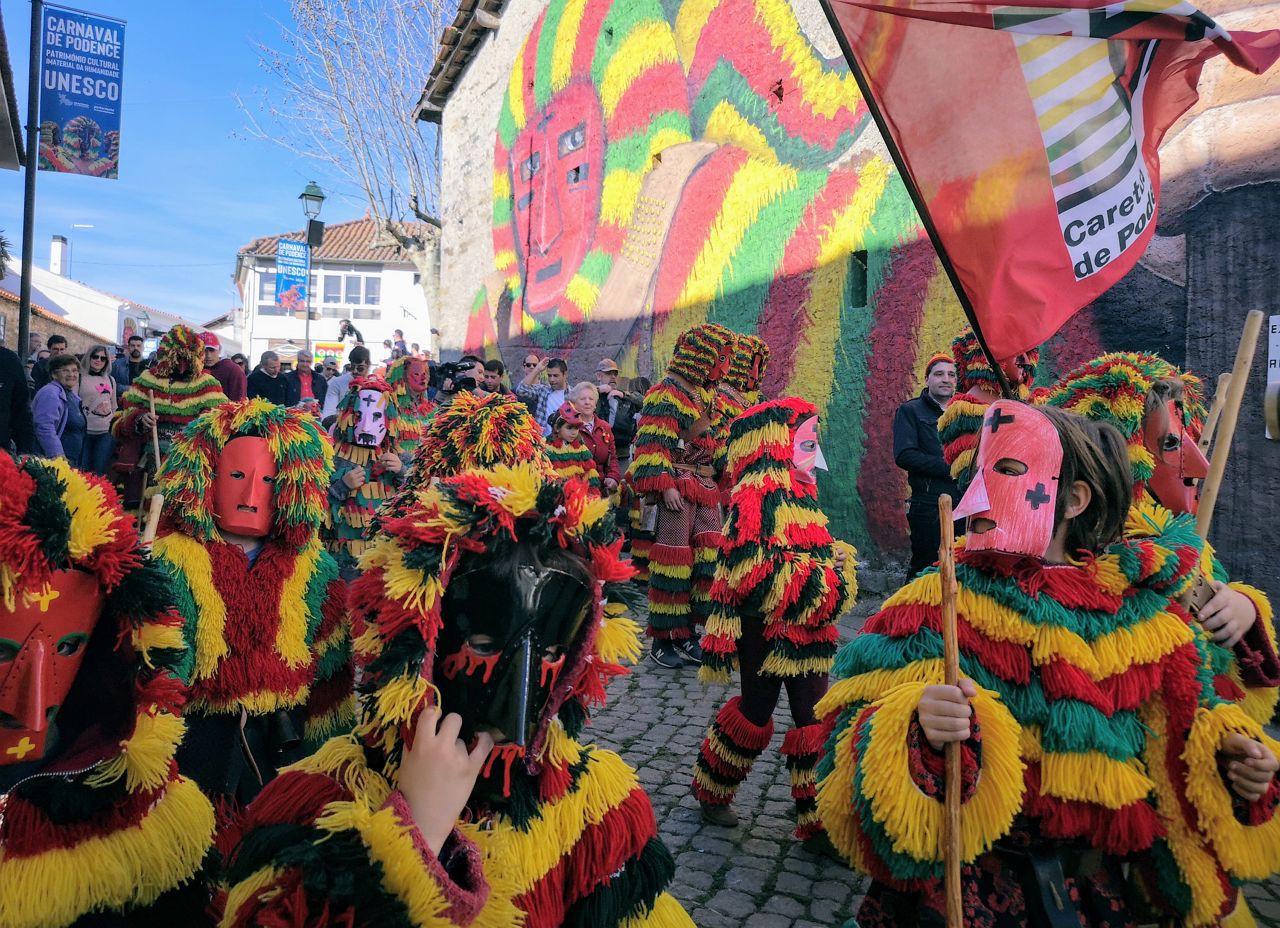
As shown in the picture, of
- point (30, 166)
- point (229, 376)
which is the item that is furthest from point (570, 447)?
point (30, 166)

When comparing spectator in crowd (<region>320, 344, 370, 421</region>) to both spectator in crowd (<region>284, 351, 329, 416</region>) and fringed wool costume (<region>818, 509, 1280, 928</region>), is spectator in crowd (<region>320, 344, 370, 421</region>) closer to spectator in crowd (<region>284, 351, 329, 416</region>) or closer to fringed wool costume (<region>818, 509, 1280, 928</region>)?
spectator in crowd (<region>284, 351, 329, 416</region>)

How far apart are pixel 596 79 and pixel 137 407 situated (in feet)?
31.2

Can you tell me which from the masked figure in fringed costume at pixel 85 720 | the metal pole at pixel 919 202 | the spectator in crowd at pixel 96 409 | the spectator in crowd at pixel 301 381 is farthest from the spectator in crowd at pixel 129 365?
the metal pole at pixel 919 202

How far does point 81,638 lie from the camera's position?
1824mm

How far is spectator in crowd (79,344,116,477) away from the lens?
9.14 m

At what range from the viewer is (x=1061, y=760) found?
1.83 m

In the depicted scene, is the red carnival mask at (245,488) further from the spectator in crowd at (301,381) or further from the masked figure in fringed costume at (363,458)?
the spectator in crowd at (301,381)

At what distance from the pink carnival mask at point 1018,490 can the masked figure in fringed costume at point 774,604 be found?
1912mm

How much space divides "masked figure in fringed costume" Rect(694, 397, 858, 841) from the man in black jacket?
6.40ft

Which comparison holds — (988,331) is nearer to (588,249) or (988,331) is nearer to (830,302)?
(830,302)

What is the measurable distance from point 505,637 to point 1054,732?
121cm

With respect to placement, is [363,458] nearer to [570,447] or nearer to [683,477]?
[570,447]

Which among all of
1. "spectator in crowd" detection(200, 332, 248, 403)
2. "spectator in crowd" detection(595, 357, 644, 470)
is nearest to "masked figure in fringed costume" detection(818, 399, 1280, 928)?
"spectator in crowd" detection(595, 357, 644, 470)

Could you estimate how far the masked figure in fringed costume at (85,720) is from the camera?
1686 mm
